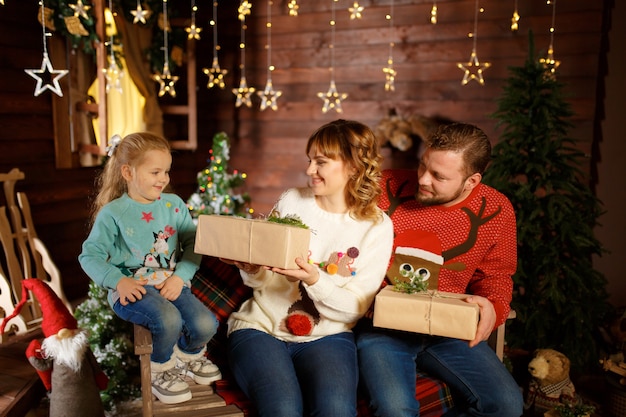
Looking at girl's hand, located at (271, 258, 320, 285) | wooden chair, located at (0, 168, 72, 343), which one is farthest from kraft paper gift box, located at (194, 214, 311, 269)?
wooden chair, located at (0, 168, 72, 343)

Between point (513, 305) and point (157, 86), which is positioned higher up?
point (157, 86)

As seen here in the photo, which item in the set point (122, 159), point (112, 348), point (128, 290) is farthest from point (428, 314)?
point (112, 348)

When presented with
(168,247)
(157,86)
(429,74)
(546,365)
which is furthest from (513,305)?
(157,86)

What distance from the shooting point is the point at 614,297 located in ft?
14.1

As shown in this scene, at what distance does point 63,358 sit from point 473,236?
1731 mm

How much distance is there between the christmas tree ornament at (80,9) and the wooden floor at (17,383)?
210 cm

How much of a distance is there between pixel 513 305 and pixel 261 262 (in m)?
1.80

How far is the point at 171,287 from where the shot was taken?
2.00 metres

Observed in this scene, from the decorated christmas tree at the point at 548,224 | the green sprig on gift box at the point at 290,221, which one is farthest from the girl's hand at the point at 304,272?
the decorated christmas tree at the point at 548,224

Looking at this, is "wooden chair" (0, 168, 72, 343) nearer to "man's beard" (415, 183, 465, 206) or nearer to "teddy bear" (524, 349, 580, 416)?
"man's beard" (415, 183, 465, 206)

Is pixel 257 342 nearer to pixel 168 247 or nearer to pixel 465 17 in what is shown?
pixel 168 247

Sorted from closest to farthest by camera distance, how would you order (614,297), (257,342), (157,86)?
(257,342), (614,297), (157,86)

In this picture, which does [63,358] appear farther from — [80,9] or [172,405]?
[80,9]

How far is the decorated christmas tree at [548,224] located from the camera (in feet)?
9.62
